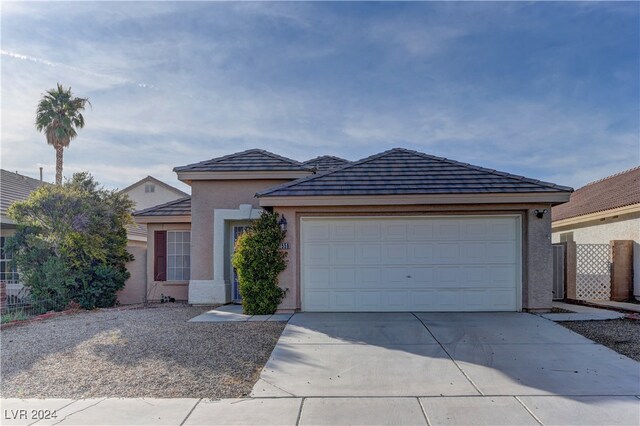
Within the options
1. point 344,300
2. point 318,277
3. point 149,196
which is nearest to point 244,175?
point 318,277

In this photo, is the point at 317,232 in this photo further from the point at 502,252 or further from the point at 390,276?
the point at 502,252

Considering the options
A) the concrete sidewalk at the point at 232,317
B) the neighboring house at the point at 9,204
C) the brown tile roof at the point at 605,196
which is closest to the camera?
the concrete sidewalk at the point at 232,317

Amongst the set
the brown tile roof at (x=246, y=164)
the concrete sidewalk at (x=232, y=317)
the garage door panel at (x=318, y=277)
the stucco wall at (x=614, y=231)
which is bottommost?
the concrete sidewalk at (x=232, y=317)

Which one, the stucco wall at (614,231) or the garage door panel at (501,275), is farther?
the stucco wall at (614,231)

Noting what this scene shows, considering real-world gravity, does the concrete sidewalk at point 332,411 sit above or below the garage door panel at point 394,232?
below

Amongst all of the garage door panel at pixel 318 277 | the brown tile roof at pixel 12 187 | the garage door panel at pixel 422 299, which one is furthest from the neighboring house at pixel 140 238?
the garage door panel at pixel 422 299

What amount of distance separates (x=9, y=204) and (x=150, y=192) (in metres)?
12.7

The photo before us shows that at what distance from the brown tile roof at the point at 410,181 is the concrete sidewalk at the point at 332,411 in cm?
552

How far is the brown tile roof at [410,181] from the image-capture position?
966cm

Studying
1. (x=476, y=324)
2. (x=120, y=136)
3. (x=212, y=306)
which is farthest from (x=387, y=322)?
(x=120, y=136)

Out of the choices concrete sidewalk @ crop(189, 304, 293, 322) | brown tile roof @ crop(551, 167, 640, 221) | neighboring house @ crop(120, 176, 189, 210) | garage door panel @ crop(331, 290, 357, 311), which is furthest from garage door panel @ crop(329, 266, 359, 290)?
neighboring house @ crop(120, 176, 189, 210)

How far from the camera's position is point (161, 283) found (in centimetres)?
1320
